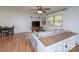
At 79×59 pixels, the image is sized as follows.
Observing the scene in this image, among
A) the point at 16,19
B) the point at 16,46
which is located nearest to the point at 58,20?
the point at 16,46

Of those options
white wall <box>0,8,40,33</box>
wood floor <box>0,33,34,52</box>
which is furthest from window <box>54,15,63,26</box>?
white wall <box>0,8,40,33</box>

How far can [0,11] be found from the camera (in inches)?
323

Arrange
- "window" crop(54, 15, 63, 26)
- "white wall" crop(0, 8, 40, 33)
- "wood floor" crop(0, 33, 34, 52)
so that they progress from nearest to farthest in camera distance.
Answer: "wood floor" crop(0, 33, 34, 52)
"window" crop(54, 15, 63, 26)
"white wall" crop(0, 8, 40, 33)

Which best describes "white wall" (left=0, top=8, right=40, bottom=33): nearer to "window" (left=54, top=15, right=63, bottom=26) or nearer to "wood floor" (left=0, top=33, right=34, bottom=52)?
"window" (left=54, top=15, right=63, bottom=26)

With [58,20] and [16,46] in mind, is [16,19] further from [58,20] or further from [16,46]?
[16,46]

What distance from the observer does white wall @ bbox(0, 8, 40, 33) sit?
845cm

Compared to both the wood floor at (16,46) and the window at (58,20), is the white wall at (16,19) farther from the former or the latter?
the wood floor at (16,46)

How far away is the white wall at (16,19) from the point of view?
27.7ft

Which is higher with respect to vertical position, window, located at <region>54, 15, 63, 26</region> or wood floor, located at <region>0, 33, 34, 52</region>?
window, located at <region>54, 15, 63, 26</region>

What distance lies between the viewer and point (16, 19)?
9.04m

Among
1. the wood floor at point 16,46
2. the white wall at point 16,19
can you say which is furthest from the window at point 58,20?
the white wall at point 16,19

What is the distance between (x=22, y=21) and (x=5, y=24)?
160 cm
